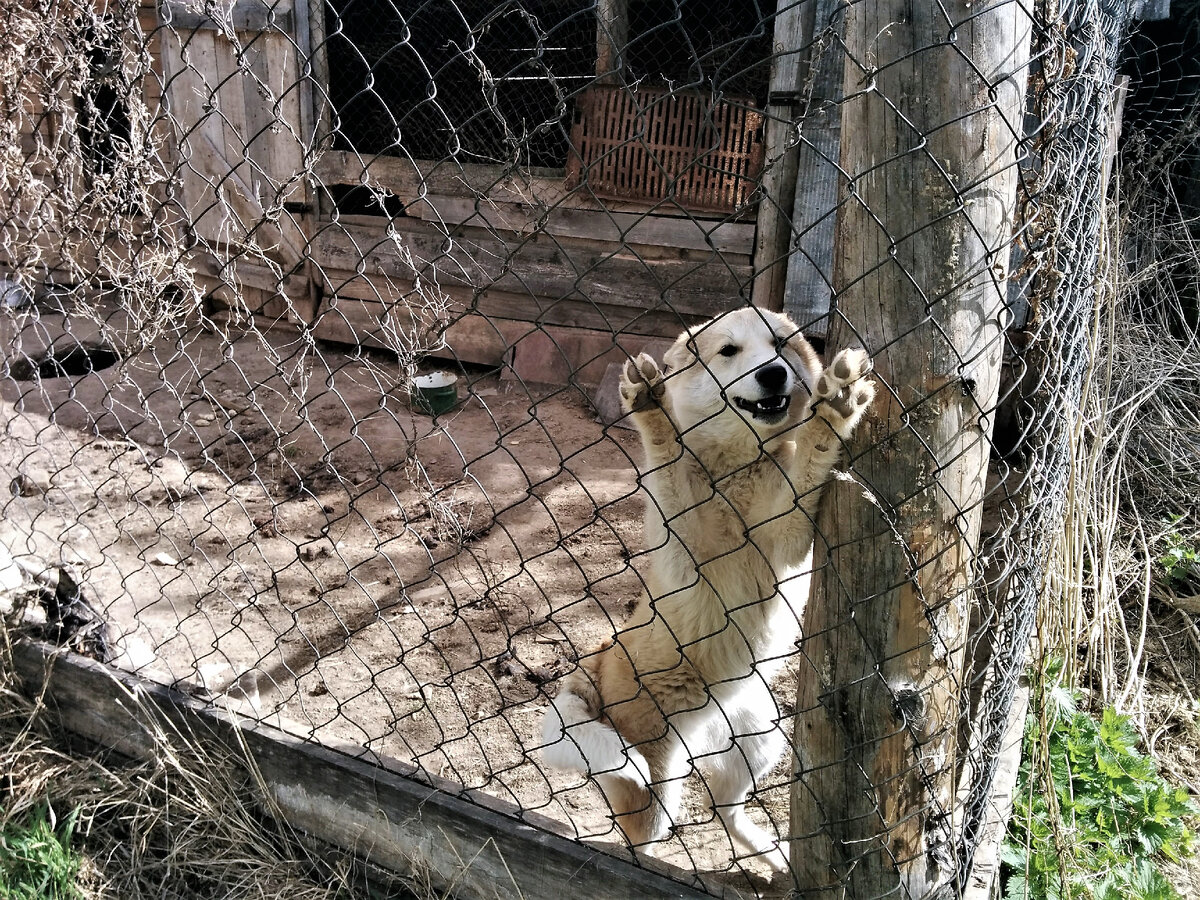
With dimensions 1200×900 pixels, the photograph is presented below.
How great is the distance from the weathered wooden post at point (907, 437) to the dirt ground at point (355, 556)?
1.72ft

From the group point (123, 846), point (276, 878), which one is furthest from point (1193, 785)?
point (123, 846)

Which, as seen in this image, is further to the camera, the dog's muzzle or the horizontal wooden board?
the horizontal wooden board

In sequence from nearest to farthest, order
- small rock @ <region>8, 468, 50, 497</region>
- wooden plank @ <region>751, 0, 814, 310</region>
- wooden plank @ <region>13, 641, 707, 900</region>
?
wooden plank @ <region>13, 641, 707, 900</region>, small rock @ <region>8, 468, 50, 497</region>, wooden plank @ <region>751, 0, 814, 310</region>

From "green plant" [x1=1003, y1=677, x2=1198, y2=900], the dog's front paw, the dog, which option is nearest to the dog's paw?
the dog

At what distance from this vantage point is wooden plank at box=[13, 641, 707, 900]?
98.8 inches

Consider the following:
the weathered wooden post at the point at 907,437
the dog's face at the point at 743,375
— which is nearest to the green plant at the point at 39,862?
the weathered wooden post at the point at 907,437

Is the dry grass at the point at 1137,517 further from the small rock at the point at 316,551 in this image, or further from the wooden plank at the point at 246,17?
the wooden plank at the point at 246,17

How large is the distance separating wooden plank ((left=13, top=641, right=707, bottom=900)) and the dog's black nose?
4.67ft

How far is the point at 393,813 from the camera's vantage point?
2.76 meters

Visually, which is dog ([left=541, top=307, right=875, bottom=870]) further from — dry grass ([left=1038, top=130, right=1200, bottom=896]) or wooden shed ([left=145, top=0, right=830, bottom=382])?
wooden shed ([left=145, top=0, right=830, bottom=382])

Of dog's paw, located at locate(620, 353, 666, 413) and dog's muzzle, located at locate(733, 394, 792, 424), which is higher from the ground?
dog's paw, located at locate(620, 353, 666, 413)

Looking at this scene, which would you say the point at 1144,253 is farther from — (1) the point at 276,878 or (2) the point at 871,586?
(1) the point at 276,878

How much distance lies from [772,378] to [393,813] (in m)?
1.78

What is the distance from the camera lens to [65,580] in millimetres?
3602
